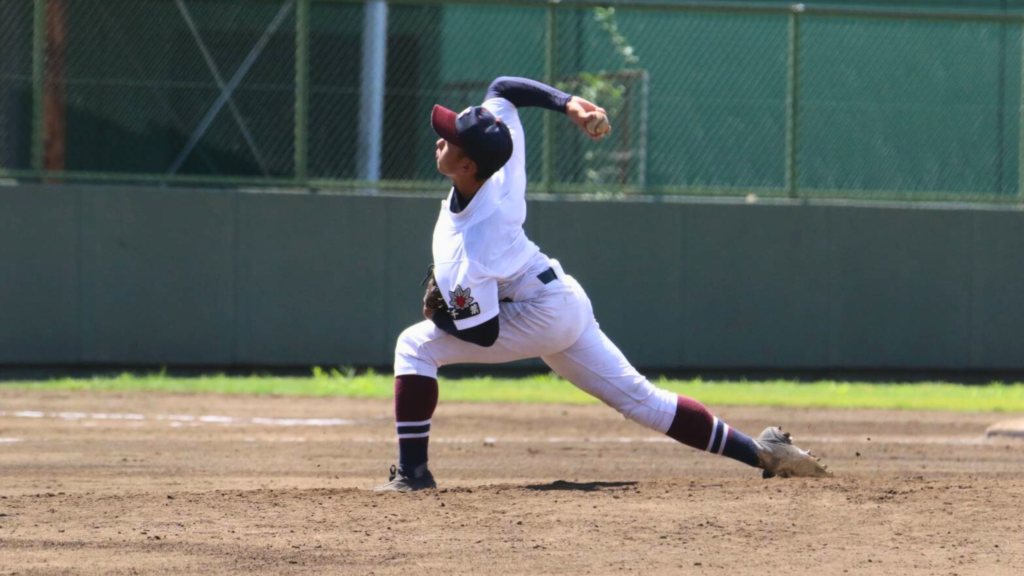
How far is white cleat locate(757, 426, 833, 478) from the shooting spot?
6.73m

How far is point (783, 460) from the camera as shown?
22.1 feet

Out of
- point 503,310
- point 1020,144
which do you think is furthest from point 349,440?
point 1020,144

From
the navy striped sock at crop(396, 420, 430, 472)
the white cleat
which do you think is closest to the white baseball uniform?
the navy striped sock at crop(396, 420, 430, 472)

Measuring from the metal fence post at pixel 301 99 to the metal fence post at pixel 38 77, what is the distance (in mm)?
2557

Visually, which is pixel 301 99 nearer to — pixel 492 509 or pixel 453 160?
pixel 453 160

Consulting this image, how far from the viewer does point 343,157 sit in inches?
558

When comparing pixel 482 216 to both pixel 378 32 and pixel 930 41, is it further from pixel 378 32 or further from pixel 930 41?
pixel 930 41

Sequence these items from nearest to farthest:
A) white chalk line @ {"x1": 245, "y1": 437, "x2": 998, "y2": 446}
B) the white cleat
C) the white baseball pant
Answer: the white baseball pant
the white cleat
white chalk line @ {"x1": 245, "y1": 437, "x2": 998, "y2": 446}

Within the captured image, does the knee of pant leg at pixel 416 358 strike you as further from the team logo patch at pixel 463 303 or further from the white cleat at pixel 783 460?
the white cleat at pixel 783 460

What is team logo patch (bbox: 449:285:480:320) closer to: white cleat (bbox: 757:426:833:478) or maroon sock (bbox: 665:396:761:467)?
maroon sock (bbox: 665:396:761:467)

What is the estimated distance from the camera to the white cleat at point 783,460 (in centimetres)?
673

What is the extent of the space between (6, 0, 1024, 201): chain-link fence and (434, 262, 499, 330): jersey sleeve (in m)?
8.18

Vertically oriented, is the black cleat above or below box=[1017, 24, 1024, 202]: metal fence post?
below

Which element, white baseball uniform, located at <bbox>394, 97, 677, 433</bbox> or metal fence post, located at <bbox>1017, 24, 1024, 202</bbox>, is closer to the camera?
white baseball uniform, located at <bbox>394, 97, 677, 433</bbox>
